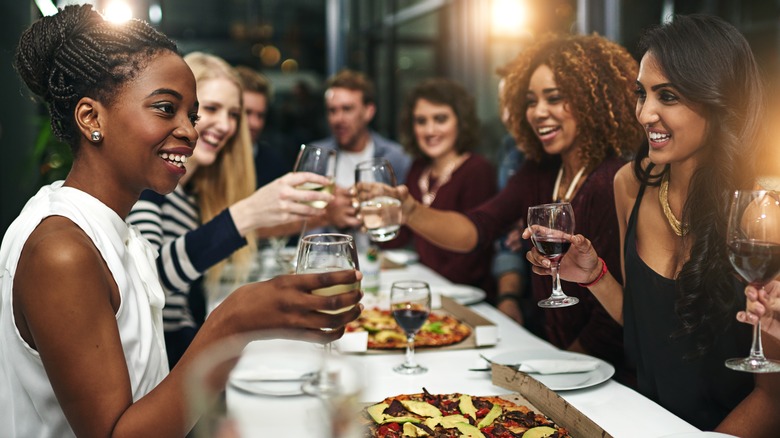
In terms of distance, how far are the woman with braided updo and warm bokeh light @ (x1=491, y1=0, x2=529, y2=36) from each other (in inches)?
154

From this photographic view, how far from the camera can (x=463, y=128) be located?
4086 mm

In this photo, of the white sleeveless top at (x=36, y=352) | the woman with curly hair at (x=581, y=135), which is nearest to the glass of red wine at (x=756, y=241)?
the woman with curly hair at (x=581, y=135)

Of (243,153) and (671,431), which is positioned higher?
(243,153)

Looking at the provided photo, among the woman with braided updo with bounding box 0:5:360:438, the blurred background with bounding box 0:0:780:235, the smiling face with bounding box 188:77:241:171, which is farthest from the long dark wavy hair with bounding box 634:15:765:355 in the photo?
the smiling face with bounding box 188:77:241:171

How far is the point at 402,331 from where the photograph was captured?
6.61 ft

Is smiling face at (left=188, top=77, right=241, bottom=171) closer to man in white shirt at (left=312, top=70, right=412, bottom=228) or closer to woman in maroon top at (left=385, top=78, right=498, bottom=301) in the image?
woman in maroon top at (left=385, top=78, right=498, bottom=301)

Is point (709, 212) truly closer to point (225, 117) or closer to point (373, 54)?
point (225, 117)

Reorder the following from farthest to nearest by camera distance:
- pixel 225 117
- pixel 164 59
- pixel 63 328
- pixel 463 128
Result: pixel 463 128
pixel 225 117
pixel 164 59
pixel 63 328

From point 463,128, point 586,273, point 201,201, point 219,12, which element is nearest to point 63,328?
point 586,273

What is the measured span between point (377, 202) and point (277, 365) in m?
1.55

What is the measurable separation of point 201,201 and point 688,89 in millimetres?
1854

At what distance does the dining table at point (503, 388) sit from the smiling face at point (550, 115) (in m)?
0.60

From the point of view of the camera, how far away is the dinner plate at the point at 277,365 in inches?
21.4

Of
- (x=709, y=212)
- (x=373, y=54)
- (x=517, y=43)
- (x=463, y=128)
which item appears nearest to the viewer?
(x=709, y=212)
